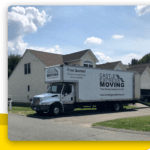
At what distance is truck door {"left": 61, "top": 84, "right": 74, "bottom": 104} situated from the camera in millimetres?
15791

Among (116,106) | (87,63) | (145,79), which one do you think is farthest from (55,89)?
(145,79)

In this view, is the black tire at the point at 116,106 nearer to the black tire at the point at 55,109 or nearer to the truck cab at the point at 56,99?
the truck cab at the point at 56,99

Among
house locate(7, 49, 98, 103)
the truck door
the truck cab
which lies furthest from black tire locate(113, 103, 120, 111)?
house locate(7, 49, 98, 103)

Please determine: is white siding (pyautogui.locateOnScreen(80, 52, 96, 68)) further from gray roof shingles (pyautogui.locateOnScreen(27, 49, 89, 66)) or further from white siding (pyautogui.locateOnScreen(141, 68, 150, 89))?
white siding (pyautogui.locateOnScreen(141, 68, 150, 89))

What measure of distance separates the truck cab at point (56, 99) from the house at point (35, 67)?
10.3 metres

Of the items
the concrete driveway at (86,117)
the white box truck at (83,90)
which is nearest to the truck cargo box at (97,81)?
the white box truck at (83,90)

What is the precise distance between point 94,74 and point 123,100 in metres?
4.35

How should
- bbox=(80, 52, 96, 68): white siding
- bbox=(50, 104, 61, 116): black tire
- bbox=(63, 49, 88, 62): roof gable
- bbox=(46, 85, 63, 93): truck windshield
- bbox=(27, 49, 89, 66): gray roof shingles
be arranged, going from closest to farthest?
bbox=(50, 104, 61, 116): black tire → bbox=(46, 85, 63, 93): truck windshield → bbox=(80, 52, 96, 68): white siding → bbox=(63, 49, 88, 62): roof gable → bbox=(27, 49, 89, 66): gray roof shingles

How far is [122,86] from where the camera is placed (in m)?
19.6

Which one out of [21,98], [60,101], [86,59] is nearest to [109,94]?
[60,101]

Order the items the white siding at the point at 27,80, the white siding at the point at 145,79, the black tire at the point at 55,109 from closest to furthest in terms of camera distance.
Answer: the black tire at the point at 55,109
the white siding at the point at 27,80
the white siding at the point at 145,79

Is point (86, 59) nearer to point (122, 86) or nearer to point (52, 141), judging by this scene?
point (122, 86)

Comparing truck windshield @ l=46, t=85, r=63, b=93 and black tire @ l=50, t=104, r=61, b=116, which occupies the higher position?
truck windshield @ l=46, t=85, r=63, b=93

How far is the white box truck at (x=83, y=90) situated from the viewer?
15.3 metres
